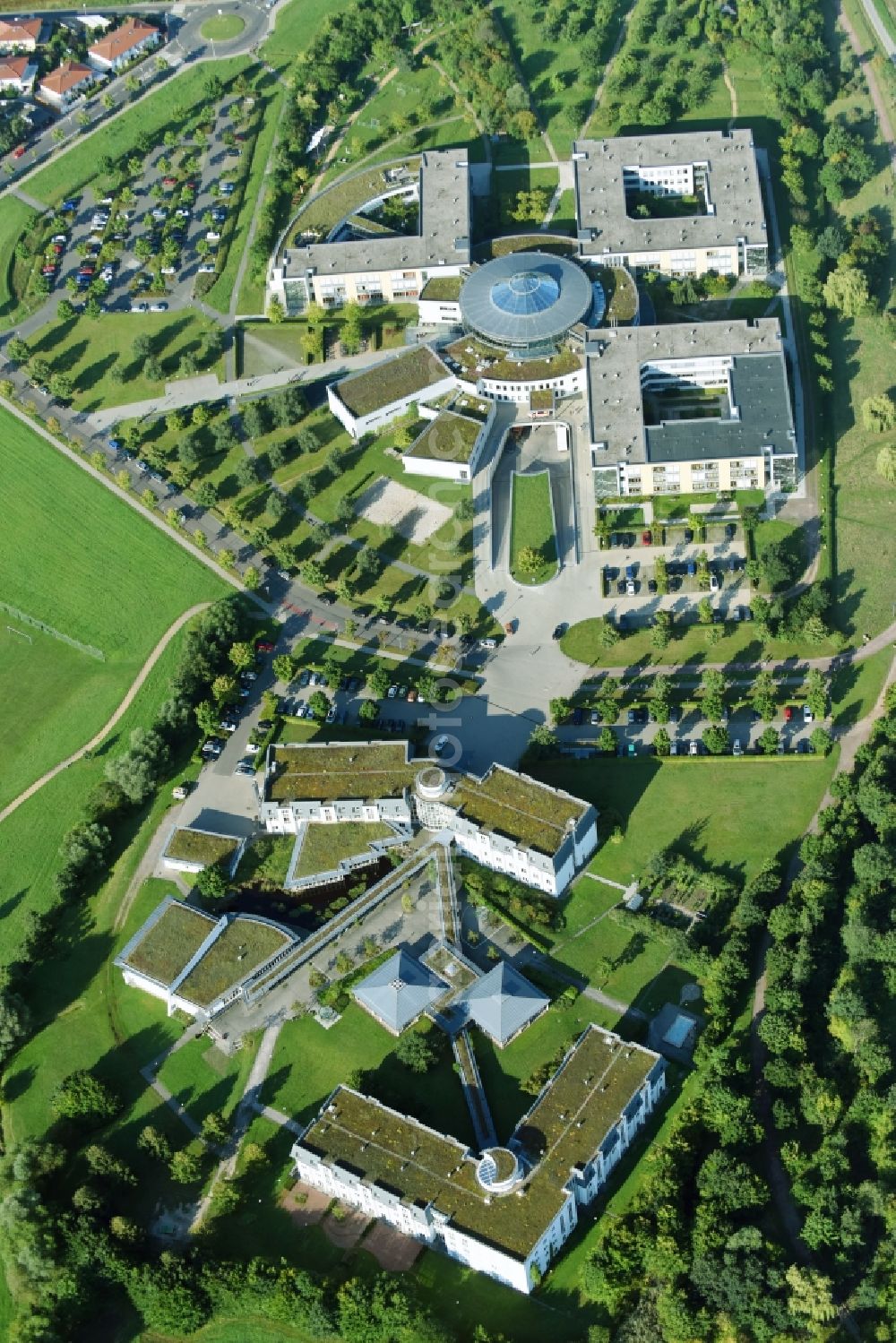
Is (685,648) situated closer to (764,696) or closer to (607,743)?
(764,696)

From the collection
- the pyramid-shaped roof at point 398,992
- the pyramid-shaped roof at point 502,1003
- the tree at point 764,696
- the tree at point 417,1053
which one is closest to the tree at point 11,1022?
the pyramid-shaped roof at point 398,992

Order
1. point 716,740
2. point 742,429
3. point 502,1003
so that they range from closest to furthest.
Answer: point 502,1003
point 716,740
point 742,429

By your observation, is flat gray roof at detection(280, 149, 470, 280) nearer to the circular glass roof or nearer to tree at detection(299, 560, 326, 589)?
the circular glass roof

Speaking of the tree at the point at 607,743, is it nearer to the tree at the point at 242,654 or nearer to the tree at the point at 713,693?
the tree at the point at 713,693

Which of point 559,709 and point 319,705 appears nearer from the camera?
point 559,709

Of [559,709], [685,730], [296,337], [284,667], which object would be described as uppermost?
[296,337]

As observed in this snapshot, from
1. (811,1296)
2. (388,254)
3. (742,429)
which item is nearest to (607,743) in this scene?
(742,429)

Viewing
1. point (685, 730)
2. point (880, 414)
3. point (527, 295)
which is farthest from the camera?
point (527, 295)

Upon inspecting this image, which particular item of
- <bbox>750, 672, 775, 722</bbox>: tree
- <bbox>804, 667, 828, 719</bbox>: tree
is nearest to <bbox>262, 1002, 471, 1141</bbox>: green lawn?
<bbox>750, 672, 775, 722</bbox>: tree
